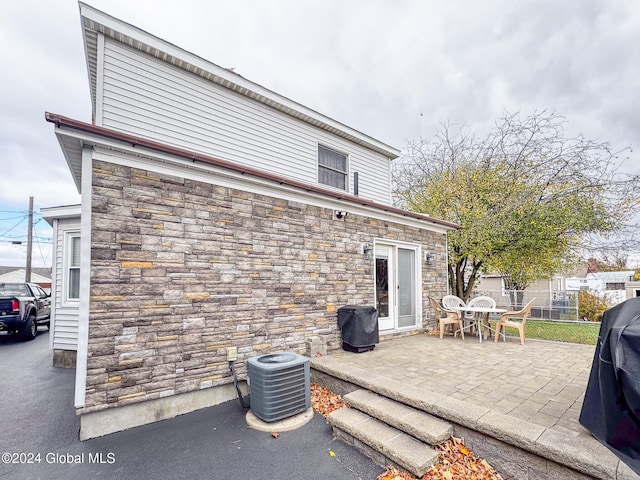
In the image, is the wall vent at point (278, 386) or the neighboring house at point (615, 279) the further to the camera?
the neighboring house at point (615, 279)

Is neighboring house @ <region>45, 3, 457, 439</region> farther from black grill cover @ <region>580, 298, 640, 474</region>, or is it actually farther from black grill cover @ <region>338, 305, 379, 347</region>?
black grill cover @ <region>580, 298, 640, 474</region>

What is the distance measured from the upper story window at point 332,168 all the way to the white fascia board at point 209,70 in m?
0.55

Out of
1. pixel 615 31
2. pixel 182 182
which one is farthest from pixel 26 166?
pixel 615 31

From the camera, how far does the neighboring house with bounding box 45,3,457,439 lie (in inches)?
131

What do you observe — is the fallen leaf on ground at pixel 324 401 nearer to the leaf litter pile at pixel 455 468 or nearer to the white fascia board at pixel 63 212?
the leaf litter pile at pixel 455 468

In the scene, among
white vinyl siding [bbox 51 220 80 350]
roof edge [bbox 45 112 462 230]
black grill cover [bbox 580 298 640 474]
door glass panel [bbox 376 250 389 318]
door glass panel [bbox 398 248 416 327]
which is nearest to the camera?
black grill cover [bbox 580 298 640 474]

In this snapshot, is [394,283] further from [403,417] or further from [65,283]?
[65,283]

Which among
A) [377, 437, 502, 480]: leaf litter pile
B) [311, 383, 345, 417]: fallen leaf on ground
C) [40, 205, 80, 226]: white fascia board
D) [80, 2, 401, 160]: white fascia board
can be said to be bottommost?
[311, 383, 345, 417]: fallen leaf on ground

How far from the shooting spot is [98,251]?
329 centimetres

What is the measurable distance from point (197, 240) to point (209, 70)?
13.0ft

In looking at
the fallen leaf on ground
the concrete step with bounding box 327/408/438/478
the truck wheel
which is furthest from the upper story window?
the truck wheel

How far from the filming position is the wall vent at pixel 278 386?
3.42 metres

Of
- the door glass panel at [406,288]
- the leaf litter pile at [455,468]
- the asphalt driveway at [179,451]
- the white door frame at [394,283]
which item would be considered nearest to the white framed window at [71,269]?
the asphalt driveway at [179,451]

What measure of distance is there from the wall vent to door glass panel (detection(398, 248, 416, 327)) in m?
3.71
